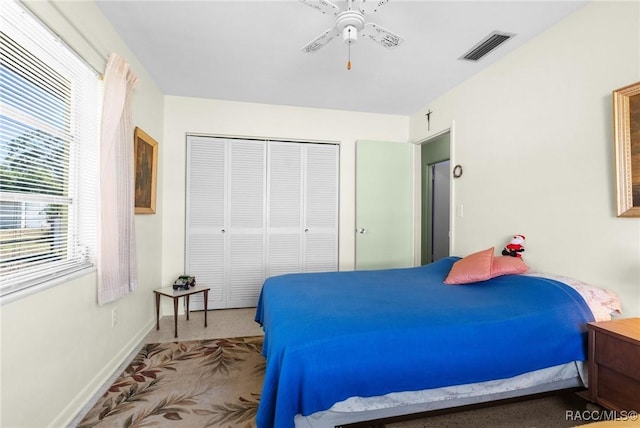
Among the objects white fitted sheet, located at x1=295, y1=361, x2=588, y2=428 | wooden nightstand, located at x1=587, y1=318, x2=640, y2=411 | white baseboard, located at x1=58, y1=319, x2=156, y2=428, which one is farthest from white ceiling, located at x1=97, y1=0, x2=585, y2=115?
white baseboard, located at x1=58, y1=319, x2=156, y2=428

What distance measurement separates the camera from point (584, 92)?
6.73 feet

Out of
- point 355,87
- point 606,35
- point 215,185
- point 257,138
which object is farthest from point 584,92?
point 215,185

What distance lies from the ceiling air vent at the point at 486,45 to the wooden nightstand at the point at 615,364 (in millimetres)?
2105

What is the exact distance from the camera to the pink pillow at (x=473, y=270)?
7.48ft

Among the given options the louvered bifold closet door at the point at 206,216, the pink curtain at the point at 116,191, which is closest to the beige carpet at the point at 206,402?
the pink curtain at the point at 116,191

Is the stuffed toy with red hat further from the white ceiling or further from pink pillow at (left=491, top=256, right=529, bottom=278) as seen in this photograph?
the white ceiling

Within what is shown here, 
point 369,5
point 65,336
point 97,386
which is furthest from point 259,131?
point 97,386

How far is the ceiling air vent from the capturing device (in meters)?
2.35

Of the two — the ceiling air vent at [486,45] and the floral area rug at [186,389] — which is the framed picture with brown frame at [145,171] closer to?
the floral area rug at [186,389]

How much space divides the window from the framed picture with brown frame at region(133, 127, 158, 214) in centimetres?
69

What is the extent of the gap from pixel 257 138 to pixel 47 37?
2.34 m

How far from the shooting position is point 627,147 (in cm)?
177

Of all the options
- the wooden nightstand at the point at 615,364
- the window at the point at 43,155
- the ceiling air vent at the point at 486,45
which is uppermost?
the ceiling air vent at the point at 486,45

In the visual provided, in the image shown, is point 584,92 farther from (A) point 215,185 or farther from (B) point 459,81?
(A) point 215,185
